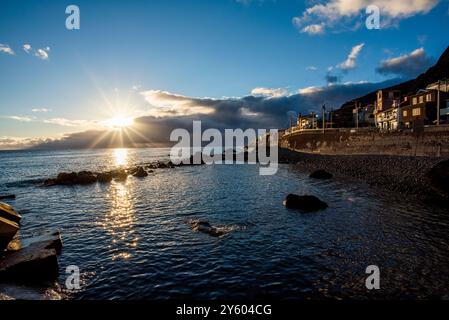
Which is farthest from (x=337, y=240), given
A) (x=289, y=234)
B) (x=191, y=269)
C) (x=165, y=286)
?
(x=165, y=286)

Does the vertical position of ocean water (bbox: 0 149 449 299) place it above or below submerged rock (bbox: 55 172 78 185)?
below

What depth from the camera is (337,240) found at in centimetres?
1631

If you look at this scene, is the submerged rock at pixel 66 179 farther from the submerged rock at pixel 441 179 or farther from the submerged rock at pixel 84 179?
the submerged rock at pixel 441 179

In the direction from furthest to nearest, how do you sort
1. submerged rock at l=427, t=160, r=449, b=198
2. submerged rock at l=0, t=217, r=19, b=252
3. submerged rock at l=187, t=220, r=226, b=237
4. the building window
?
1. the building window
2. submerged rock at l=427, t=160, r=449, b=198
3. submerged rock at l=187, t=220, r=226, b=237
4. submerged rock at l=0, t=217, r=19, b=252

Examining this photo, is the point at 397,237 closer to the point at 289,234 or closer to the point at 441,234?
the point at 441,234

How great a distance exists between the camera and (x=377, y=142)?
52094mm

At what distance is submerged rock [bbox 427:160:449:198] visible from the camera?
83.1 ft

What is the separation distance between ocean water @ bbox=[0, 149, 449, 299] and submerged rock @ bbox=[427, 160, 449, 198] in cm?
275

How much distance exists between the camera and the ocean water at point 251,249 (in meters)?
11.1
